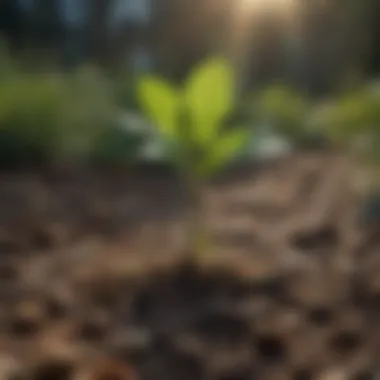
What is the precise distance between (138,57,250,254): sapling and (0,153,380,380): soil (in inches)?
0.6

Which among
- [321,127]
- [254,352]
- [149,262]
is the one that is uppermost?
[321,127]

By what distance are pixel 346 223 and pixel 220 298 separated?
162 mm

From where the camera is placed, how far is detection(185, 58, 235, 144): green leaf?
0.74 m

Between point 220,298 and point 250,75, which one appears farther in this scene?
point 250,75

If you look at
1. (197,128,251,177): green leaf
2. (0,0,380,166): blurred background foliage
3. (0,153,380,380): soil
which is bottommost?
(0,153,380,380): soil

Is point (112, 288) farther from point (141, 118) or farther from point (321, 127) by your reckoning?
point (321, 127)

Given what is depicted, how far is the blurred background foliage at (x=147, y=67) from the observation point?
786 mm

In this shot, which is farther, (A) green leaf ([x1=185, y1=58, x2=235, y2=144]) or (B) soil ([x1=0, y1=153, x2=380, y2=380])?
(A) green leaf ([x1=185, y1=58, x2=235, y2=144])

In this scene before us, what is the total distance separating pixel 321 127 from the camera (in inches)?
31.8

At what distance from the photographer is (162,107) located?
0.74 metres

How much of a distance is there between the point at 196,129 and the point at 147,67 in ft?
0.32

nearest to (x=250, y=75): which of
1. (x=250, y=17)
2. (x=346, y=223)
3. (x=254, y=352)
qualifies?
(x=250, y=17)

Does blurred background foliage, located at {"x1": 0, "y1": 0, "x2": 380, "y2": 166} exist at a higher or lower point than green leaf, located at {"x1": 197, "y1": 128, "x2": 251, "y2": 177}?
higher

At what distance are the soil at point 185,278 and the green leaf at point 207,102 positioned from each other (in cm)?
6
